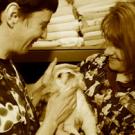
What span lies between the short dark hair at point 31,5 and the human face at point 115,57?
52 cm

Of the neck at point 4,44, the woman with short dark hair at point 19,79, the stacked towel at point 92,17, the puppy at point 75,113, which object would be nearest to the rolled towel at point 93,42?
the stacked towel at point 92,17

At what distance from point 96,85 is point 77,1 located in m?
0.36

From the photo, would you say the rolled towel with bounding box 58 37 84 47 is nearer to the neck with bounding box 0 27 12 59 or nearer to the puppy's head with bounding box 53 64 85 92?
the puppy's head with bounding box 53 64 85 92

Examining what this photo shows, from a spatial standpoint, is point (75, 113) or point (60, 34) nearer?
point (75, 113)

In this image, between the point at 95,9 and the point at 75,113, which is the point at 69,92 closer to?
the point at 75,113

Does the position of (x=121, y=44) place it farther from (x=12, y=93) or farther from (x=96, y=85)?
(x=12, y=93)

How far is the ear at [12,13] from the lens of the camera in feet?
3.68

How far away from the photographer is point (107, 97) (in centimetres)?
172

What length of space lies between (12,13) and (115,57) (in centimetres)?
66

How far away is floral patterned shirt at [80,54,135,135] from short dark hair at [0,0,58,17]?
0.63m

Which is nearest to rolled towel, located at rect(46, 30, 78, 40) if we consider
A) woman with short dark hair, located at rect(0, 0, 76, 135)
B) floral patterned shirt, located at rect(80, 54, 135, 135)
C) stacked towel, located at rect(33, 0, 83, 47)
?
stacked towel, located at rect(33, 0, 83, 47)

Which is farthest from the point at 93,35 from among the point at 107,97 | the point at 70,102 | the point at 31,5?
the point at 31,5

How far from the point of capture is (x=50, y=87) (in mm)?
1404

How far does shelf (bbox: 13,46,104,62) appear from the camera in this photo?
68.5 inches
